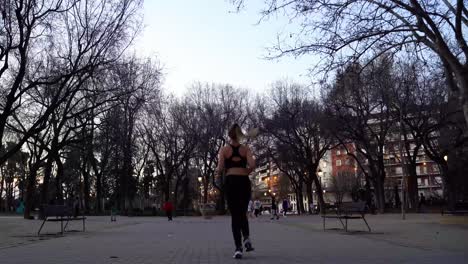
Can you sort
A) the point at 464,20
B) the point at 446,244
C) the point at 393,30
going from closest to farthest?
the point at 446,244, the point at 393,30, the point at 464,20

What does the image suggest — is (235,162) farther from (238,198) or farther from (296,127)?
(296,127)

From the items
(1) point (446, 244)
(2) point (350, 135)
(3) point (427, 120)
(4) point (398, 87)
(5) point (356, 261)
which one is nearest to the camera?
(5) point (356, 261)

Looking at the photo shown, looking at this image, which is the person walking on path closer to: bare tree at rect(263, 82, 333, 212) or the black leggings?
the black leggings

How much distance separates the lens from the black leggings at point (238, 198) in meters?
8.45

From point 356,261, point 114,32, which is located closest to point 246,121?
point 114,32

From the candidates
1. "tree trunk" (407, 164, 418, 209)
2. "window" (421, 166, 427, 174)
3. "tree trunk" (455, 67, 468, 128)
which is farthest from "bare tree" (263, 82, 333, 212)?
"window" (421, 166, 427, 174)

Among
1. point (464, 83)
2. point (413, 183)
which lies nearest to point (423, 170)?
point (413, 183)

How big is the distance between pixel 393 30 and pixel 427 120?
92.6 feet

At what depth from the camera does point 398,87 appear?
1471 inches

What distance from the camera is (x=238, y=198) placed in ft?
27.8

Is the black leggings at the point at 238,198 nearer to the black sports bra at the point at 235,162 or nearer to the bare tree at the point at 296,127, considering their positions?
the black sports bra at the point at 235,162

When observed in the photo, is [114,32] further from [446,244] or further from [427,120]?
[427,120]

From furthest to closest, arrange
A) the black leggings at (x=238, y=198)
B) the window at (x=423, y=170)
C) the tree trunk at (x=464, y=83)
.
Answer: the window at (x=423, y=170), the tree trunk at (x=464, y=83), the black leggings at (x=238, y=198)

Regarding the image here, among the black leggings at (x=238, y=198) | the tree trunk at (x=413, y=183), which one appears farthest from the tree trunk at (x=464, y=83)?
the tree trunk at (x=413, y=183)
